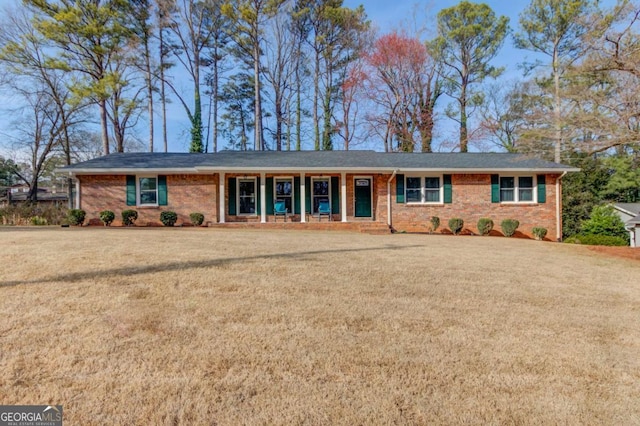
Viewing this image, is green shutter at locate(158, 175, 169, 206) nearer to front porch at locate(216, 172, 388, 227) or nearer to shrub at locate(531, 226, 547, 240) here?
front porch at locate(216, 172, 388, 227)

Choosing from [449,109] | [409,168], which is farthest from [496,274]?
[449,109]

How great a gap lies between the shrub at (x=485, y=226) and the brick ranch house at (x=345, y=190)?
550 millimetres

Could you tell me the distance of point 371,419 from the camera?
1.98 m

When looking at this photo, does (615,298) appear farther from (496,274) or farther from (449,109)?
(449,109)

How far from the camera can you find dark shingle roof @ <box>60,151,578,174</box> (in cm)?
1403

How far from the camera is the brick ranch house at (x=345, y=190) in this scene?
14.2m

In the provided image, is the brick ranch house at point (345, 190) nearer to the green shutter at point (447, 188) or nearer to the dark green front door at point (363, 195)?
the green shutter at point (447, 188)

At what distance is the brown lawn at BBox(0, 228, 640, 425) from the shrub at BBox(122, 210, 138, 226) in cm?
889

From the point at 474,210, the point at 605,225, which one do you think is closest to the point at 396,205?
the point at 474,210

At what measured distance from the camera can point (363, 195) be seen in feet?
49.9

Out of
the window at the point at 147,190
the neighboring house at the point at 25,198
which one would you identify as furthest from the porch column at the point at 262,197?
the neighboring house at the point at 25,198

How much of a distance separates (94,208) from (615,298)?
1690 cm

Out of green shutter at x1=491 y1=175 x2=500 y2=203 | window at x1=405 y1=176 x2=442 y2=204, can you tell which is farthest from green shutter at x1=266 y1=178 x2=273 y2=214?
green shutter at x1=491 y1=175 x2=500 y2=203

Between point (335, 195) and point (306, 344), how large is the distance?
12.6m
